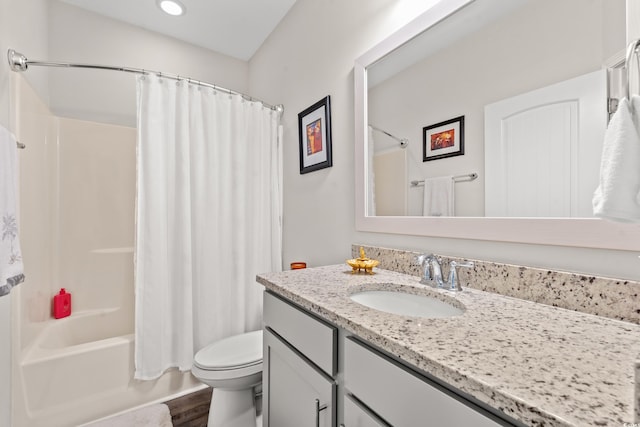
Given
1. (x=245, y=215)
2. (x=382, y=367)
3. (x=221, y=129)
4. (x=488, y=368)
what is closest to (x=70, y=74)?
(x=221, y=129)

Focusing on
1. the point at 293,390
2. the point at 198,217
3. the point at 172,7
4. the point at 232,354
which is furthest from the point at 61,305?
the point at 172,7

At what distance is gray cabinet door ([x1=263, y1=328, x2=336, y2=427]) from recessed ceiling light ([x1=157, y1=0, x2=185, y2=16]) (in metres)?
2.21

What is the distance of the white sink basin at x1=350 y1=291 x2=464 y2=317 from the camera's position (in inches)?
35.3

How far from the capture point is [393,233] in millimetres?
1230

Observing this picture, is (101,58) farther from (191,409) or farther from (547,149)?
(547,149)

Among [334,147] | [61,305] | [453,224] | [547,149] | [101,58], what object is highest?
[101,58]

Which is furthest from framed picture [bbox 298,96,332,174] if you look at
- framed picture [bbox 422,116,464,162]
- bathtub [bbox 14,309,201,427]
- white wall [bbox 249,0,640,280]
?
bathtub [bbox 14,309,201,427]

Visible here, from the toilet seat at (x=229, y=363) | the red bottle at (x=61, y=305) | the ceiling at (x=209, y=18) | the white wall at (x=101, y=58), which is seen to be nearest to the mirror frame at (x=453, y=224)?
the toilet seat at (x=229, y=363)

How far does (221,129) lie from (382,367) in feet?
5.61

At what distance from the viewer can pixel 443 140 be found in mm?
1034

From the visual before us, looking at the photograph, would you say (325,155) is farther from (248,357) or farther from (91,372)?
(91,372)

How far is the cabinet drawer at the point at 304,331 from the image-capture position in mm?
734

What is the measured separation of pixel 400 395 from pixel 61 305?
2.31m

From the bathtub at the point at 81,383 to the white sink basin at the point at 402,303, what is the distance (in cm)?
142
